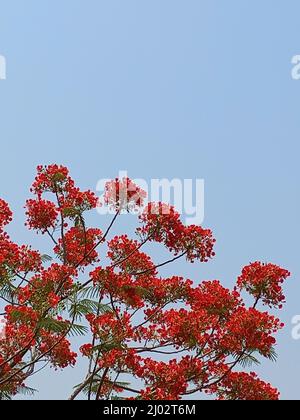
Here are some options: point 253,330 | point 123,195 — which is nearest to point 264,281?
point 253,330

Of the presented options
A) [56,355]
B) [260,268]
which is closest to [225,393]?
[260,268]

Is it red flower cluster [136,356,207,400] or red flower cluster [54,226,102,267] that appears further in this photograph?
red flower cluster [54,226,102,267]

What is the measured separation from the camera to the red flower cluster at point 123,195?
10539mm

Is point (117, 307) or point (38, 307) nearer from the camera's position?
point (38, 307)

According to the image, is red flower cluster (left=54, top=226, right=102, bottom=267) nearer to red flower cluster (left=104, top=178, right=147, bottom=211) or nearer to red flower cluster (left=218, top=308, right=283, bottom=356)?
red flower cluster (left=104, top=178, right=147, bottom=211)

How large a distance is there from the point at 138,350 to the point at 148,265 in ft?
4.76

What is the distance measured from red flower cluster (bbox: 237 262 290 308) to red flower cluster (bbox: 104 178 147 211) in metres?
1.98

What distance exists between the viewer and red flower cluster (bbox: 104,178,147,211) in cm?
1054

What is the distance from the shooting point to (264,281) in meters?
9.83

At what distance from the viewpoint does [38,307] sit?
9070mm

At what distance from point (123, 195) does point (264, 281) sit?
2508mm

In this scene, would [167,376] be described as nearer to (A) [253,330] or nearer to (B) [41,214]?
(A) [253,330]

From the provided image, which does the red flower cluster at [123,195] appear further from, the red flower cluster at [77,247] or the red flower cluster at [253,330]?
the red flower cluster at [253,330]

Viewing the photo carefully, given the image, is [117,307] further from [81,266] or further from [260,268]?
[260,268]
